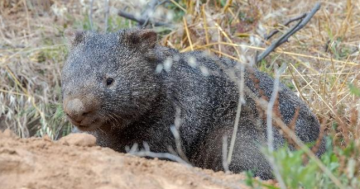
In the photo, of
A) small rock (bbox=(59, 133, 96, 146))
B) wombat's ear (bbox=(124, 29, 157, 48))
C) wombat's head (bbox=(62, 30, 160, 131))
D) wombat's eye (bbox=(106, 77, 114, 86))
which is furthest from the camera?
wombat's ear (bbox=(124, 29, 157, 48))

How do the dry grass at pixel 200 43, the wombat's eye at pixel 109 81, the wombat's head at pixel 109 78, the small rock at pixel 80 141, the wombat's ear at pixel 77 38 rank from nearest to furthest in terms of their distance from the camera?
the small rock at pixel 80 141 → the wombat's head at pixel 109 78 → the wombat's eye at pixel 109 81 → the wombat's ear at pixel 77 38 → the dry grass at pixel 200 43

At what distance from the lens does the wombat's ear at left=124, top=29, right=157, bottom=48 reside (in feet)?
17.1

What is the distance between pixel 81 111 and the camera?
4.62 meters

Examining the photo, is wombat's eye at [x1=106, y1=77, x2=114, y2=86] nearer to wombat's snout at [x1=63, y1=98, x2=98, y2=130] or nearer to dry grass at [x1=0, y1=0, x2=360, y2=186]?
wombat's snout at [x1=63, y1=98, x2=98, y2=130]

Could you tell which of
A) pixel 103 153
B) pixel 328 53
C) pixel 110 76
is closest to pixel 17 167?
pixel 103 153

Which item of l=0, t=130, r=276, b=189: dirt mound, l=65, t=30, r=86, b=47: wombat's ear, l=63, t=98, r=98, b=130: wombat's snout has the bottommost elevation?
l=0, t=130, r=276, b=189: dirt mound

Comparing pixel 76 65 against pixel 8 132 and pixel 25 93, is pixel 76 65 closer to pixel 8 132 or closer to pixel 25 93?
pixel 8 132

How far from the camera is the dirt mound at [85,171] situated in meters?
3.57

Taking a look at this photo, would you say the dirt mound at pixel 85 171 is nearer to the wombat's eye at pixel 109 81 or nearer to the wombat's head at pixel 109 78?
the wombat's head at pixel 109 78

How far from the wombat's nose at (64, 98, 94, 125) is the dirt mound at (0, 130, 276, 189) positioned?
23.8 inches

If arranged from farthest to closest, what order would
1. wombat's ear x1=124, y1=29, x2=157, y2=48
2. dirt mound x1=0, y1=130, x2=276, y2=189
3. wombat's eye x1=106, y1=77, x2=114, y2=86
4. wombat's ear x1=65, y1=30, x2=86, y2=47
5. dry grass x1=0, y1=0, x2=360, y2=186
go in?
dry grass x1=0, y1=0, x2=360, y2=186, wombat's ear x1=65, y1=30, x2=86, y2=47, wombat's ear x1=124, y1=29, x2=157, y2=48, wombat's eye x1=106, y1=77, x2=114, y2=86, dirt mound x1=0, y1=130, x2=276, y2=189

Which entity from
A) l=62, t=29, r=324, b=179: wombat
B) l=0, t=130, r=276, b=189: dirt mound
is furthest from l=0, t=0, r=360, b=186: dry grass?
l=0, t=130, r=276, b=189: dirt mound

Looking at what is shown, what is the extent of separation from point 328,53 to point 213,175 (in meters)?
3.56

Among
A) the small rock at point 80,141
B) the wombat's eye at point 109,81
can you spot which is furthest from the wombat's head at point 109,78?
the small rock at point 80,141
